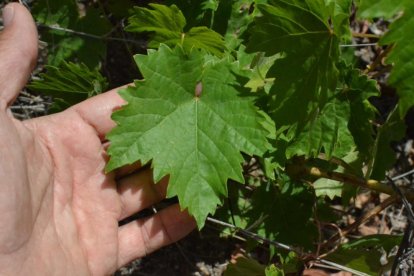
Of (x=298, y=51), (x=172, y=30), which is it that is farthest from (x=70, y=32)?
(x=298, y=51)

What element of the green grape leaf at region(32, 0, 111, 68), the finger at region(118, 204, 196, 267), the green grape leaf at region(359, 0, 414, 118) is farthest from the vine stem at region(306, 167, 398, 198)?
the green grape leaf at region(32, 0, 111, 68)

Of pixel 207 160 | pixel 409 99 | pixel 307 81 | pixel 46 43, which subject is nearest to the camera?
pixel 409 99

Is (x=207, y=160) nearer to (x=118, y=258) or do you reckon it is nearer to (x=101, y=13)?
(x=118, y=258)

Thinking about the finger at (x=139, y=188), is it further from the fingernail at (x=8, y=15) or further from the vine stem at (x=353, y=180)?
the fingernail at (x=8, y=15)

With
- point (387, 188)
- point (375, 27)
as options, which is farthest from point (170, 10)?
point (375, 27)

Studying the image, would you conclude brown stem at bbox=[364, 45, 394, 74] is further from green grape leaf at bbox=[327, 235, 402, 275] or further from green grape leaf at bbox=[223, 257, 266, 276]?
green grape leaf at bbox=[223, 257, 266, 276]

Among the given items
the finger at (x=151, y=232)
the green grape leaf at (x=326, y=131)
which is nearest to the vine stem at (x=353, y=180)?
the green grape leaf at (x=326, y=131)

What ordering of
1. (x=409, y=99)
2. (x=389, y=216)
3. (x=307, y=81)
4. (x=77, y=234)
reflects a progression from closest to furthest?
1. (x=409, y=99)
2. (x=307, y=81)
3. (x=77, y=234)
4. (x=389, y=216)
